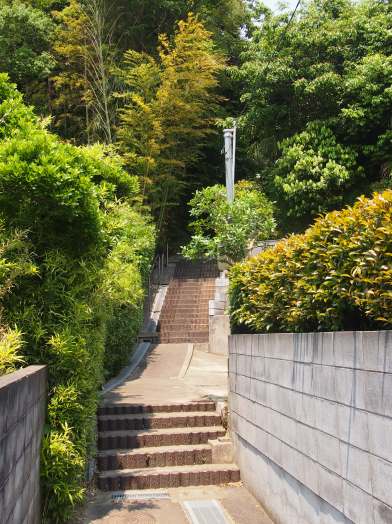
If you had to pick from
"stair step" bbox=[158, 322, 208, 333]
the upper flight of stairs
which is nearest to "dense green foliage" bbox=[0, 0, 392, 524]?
the upper flight of stairs

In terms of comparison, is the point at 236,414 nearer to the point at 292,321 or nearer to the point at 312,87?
the point at 292,321

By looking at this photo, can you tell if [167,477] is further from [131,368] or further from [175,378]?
[131,368]

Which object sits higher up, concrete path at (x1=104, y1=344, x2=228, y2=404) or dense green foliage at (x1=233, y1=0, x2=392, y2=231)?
dense green foliage at (x1=233, y1=0, x2=392, y2=231)

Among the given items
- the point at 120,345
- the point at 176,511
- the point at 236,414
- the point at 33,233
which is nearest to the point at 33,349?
the point at 33,233

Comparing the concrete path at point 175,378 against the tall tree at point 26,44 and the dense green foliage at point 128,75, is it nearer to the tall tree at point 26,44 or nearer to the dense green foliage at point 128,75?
the dense green foliage at point 128,75

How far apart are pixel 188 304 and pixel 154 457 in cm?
1080

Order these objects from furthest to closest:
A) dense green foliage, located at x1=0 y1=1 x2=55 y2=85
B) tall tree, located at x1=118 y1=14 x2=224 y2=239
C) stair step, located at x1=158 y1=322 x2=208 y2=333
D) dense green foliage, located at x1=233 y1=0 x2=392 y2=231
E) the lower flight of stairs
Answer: dense green foliage, located at x1=0 y1=1 x2=55 y2=85, tall tree, located at x1=118 y1=14 x2=224 y2=239, stair step, located at x1=158 y1=322 x2=208 y2=333, dense green foliage, located at x1=233 y1=0 x2=392 y2=231, the lower flight of stairs

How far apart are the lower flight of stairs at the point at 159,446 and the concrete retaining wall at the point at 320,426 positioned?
0.65m

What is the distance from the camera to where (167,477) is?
6.04 meters

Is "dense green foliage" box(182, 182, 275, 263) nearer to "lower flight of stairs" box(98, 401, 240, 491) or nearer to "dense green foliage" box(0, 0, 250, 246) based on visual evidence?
"lower flight of stairs" box(98, 401, 240, 491)

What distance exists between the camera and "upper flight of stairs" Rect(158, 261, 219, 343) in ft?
50.4

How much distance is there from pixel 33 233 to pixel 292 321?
2.38 m

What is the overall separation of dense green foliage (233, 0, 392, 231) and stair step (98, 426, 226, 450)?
862 centimetres

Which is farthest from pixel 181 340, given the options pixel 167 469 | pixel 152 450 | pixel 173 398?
pixel 167 469
